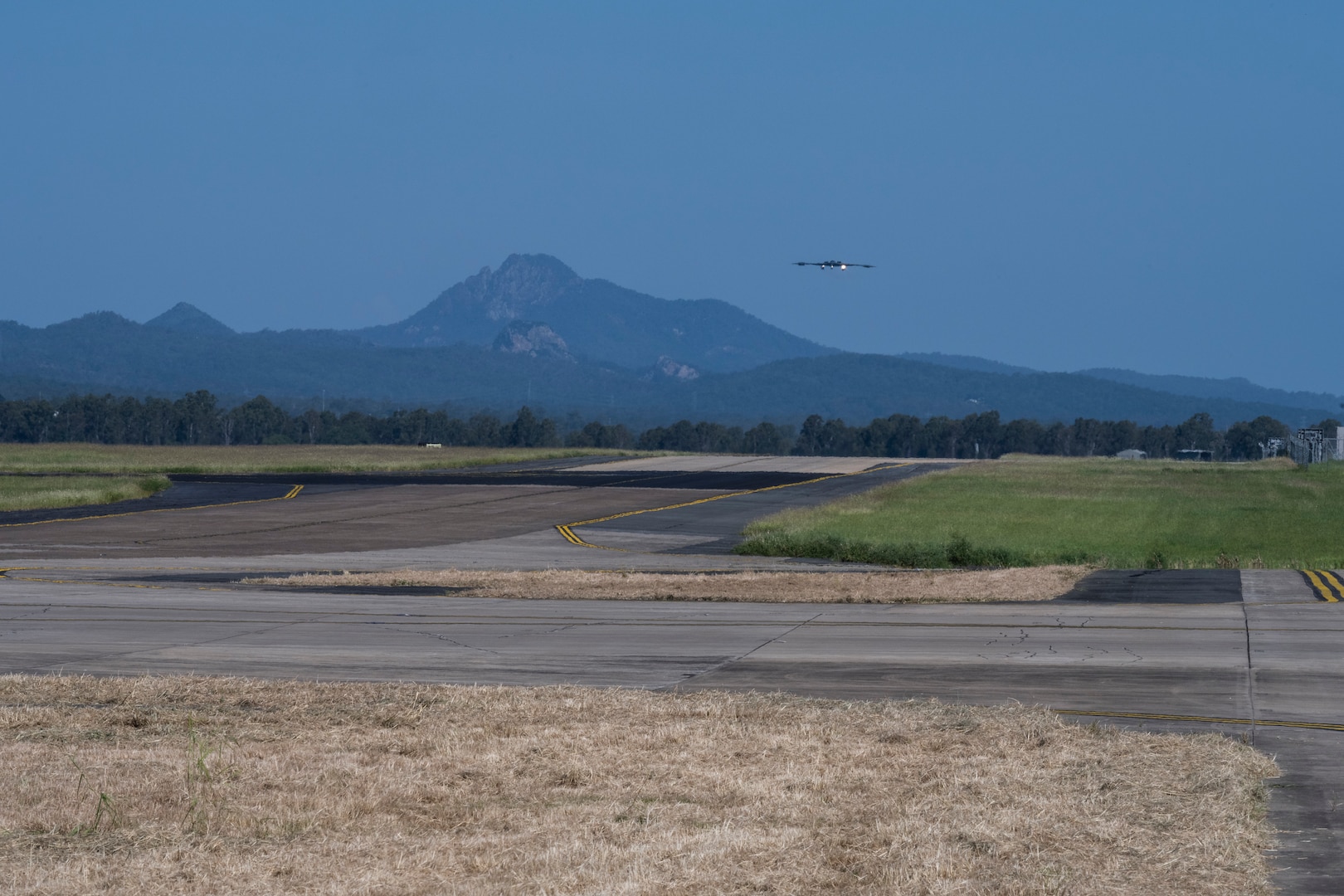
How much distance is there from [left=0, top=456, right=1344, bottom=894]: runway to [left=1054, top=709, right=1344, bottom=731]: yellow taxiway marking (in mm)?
39

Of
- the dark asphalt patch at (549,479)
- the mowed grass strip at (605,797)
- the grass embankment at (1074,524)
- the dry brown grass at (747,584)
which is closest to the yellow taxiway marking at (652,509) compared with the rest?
the dark asphalt patch at (549,479)

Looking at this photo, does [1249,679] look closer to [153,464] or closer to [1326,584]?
[1326,584]

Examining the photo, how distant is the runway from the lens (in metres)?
15.4

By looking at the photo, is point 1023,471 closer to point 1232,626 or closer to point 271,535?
point 271,535

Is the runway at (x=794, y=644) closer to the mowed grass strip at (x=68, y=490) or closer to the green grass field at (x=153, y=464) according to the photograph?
the mowed grass strip at (x=68, y=490)

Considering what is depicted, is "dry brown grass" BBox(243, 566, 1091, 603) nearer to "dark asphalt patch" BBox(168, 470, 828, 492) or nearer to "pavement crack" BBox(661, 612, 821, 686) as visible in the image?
"pavement crack" BBox(661, 612, 821, 686)

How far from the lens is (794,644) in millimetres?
20859

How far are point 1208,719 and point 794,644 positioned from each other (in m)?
7.22

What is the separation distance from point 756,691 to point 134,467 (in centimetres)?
8914

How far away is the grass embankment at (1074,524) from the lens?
36000mm

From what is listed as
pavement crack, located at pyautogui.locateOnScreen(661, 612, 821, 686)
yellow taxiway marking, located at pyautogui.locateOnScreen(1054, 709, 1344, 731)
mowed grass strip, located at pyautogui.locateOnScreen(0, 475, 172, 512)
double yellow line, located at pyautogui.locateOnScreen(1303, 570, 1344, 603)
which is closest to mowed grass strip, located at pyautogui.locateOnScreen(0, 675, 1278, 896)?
yellow taxiway marking, located at pyautogui.locateOnScreen(1054, 709, 1344, 731)

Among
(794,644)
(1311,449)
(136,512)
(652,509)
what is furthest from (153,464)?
(1311,449)

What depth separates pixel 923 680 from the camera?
17562 mm

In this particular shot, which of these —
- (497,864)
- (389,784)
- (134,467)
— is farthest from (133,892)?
(134,467)
